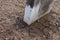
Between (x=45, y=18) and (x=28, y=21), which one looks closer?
(x=28, y=21)

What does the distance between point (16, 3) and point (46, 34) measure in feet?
2.37

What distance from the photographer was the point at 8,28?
5.60ft

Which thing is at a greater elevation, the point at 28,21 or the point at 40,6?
the point at 40,6

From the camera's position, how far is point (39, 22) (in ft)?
6.05

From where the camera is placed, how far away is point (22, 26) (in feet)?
5.76

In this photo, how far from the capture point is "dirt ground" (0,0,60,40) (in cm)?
166

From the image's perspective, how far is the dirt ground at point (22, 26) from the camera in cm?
166

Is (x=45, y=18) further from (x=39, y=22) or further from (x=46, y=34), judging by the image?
(x=46, y=34)

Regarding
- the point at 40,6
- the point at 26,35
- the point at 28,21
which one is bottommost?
the point at 26,35

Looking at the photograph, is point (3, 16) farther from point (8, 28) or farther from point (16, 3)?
point (16, 3)

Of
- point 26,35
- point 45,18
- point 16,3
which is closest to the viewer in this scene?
point 26,35

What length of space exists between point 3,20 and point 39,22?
470 mm

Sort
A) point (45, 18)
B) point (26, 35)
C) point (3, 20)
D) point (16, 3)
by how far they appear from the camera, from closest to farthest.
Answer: point (26, 35) → point (3, 20) → point (45, 18) → point (16, 3)

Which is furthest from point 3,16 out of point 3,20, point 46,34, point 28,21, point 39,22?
point 46,34
